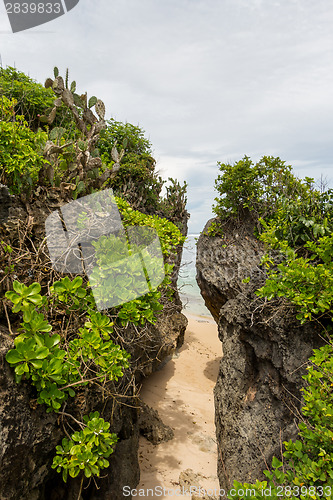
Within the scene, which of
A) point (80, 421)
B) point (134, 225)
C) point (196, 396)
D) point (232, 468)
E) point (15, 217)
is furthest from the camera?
point (196, 396)

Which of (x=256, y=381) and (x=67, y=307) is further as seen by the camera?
(x=256, y=381)

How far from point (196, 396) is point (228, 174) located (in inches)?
230

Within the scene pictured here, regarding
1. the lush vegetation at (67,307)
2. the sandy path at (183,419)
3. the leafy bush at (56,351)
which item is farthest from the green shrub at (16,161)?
the sandy path at (183,419)

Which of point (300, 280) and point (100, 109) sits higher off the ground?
point (100, 109)

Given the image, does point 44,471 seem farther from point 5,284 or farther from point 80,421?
point 5,284

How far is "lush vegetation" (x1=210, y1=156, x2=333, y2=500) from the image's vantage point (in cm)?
235

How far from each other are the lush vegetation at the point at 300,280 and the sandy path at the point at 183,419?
5.17 ft

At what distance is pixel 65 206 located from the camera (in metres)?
4.05

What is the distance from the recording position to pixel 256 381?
424 cm

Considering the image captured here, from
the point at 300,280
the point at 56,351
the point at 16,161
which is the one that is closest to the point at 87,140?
the point at 16,161

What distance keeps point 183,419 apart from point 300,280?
14.4ft

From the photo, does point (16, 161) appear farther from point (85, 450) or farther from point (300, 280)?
point (300, 280)

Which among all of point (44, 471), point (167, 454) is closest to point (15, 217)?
point (44, 471)

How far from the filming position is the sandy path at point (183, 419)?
4.70m
